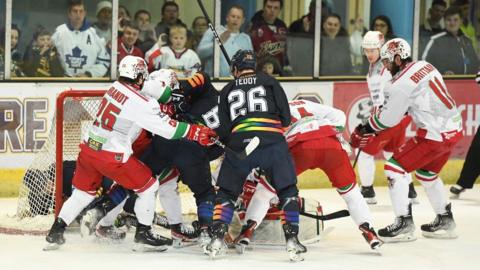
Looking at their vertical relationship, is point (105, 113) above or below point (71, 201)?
above

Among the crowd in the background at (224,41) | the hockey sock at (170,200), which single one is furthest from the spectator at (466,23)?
the hockey sock at (170,200)

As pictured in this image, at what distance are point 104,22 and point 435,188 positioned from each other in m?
2.85

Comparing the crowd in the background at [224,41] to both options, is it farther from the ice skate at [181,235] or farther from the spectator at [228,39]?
the ice skate at [181,235]

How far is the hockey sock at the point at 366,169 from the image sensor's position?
978 centimetres

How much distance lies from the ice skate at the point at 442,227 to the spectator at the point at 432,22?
8.87 feet

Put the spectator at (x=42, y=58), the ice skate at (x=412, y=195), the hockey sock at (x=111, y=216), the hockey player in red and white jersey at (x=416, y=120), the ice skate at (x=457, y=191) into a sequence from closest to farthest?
the hockey sock at (x=111, y=216)
the hockey player in red and white jersey at (x=416, y=120)
the spectator at (x=42, y=58)
the ice skate at (x=412, y=195)
the ice skate at (x=457, y=191)

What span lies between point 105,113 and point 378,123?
5.89 feet

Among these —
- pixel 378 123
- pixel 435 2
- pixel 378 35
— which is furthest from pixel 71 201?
pixel 435 2

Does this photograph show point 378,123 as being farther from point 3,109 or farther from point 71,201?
point 3,109

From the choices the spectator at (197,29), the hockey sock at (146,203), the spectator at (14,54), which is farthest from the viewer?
the spectator at (197,29)

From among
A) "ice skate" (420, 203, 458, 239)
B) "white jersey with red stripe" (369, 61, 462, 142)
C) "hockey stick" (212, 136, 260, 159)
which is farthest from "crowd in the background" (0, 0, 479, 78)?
"hockey stick" (212, 136, 260, 159)

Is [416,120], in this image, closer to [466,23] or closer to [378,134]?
[378,134]

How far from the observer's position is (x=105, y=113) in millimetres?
7410

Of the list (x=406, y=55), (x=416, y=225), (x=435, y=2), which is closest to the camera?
(x=406, y=55)
